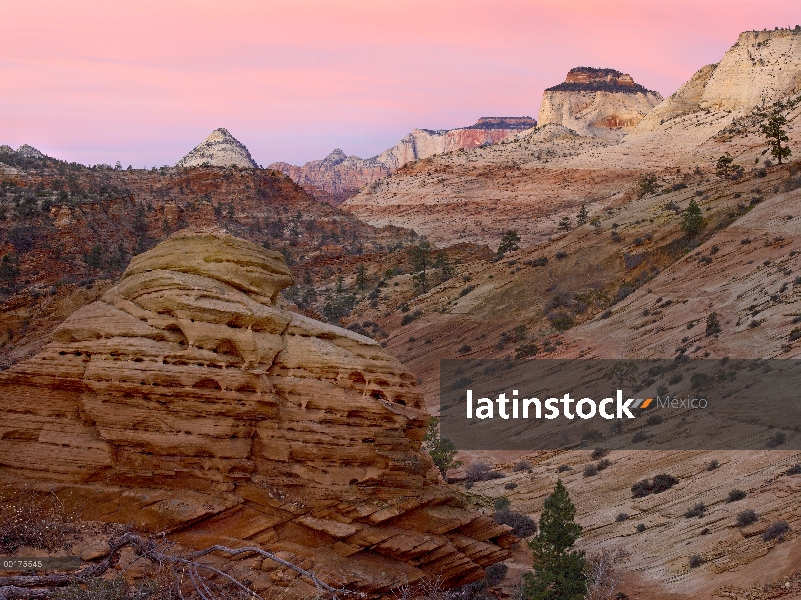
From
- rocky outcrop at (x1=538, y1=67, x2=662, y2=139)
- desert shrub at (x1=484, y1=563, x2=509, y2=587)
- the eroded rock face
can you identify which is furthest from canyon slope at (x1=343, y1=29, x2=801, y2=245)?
the eroded rock face

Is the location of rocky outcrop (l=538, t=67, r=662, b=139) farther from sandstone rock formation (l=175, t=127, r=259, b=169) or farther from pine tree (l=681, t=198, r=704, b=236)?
pine tree (l=681, t=198, r=704, b=236)

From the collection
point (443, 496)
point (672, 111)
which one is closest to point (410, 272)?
point (443, 496)

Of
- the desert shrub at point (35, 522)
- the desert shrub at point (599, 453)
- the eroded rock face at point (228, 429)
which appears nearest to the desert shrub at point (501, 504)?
the desert shrub at point (599, 453)

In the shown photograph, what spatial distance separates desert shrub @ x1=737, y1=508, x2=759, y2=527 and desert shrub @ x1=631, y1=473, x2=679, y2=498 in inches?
147

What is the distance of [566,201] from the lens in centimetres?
10431

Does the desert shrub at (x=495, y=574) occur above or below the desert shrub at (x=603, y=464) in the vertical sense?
below

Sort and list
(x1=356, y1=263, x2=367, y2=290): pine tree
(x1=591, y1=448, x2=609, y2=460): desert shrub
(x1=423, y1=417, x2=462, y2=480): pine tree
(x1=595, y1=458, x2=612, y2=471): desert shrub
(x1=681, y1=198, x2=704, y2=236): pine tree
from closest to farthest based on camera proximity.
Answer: (x1=595, y1=458, x2=612, y2=471): desert shrub, (x1=423, y1=417, x2=462, y2=480): pine tree, (x1=591, y1=448, x2=609, y2=460): desert shrub, (x1=681, y1=198, x2=704, y2=236): pine tree, (x1=356, y1=263, x2=367, y2=290): pine tree

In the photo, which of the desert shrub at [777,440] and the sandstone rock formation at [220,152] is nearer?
the desert shrub at [777,440]

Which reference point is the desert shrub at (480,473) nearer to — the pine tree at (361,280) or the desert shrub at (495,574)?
the desert shrub at (495,574)

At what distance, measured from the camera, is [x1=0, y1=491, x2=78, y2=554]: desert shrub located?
11.0 m

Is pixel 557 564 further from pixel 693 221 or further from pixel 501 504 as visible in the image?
pixel 693 221

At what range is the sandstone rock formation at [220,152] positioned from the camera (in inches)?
6083

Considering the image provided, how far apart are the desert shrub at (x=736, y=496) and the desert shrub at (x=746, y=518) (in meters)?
1.37

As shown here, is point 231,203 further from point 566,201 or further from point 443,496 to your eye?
point 443,496
